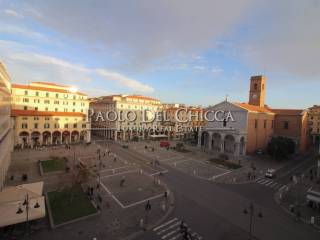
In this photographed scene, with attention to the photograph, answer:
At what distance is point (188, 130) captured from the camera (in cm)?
8706

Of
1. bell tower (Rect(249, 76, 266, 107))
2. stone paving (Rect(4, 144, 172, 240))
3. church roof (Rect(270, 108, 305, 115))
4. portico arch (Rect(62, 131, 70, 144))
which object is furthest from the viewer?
bell tower (Rect(249, 76, 266, 107))

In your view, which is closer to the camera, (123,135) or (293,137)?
(293,137)

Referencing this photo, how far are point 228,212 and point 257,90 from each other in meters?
52.1

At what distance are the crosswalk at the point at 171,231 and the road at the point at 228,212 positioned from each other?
57 cm

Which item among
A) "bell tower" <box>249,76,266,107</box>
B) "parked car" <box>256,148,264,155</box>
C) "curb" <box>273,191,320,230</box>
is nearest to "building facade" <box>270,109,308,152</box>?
"bell tower" <box>249,76,266,107</box>

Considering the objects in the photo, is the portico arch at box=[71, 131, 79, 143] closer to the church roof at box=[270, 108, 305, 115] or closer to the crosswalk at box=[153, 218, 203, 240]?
the crosswalk at box=[153, 218, 203, 240]

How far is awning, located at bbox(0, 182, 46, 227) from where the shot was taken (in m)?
17.1

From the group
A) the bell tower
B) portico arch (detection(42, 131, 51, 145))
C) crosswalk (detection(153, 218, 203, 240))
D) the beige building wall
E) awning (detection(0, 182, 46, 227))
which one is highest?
the bell tower

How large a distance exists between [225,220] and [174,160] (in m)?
25.9

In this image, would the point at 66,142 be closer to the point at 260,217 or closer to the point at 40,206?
the point at 40,206

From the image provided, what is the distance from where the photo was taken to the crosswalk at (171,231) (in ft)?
59.3

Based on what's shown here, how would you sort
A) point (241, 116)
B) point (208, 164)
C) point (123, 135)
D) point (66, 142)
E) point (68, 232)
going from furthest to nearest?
1. point (123, 135)
2. point (66, 142)
3. point (241, 116)
4. point (208, 164)
5. point (68, 232)

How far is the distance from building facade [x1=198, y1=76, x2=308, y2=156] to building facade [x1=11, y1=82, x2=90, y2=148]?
41.5 meters

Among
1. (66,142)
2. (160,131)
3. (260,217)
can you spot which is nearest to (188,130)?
(160,131)
